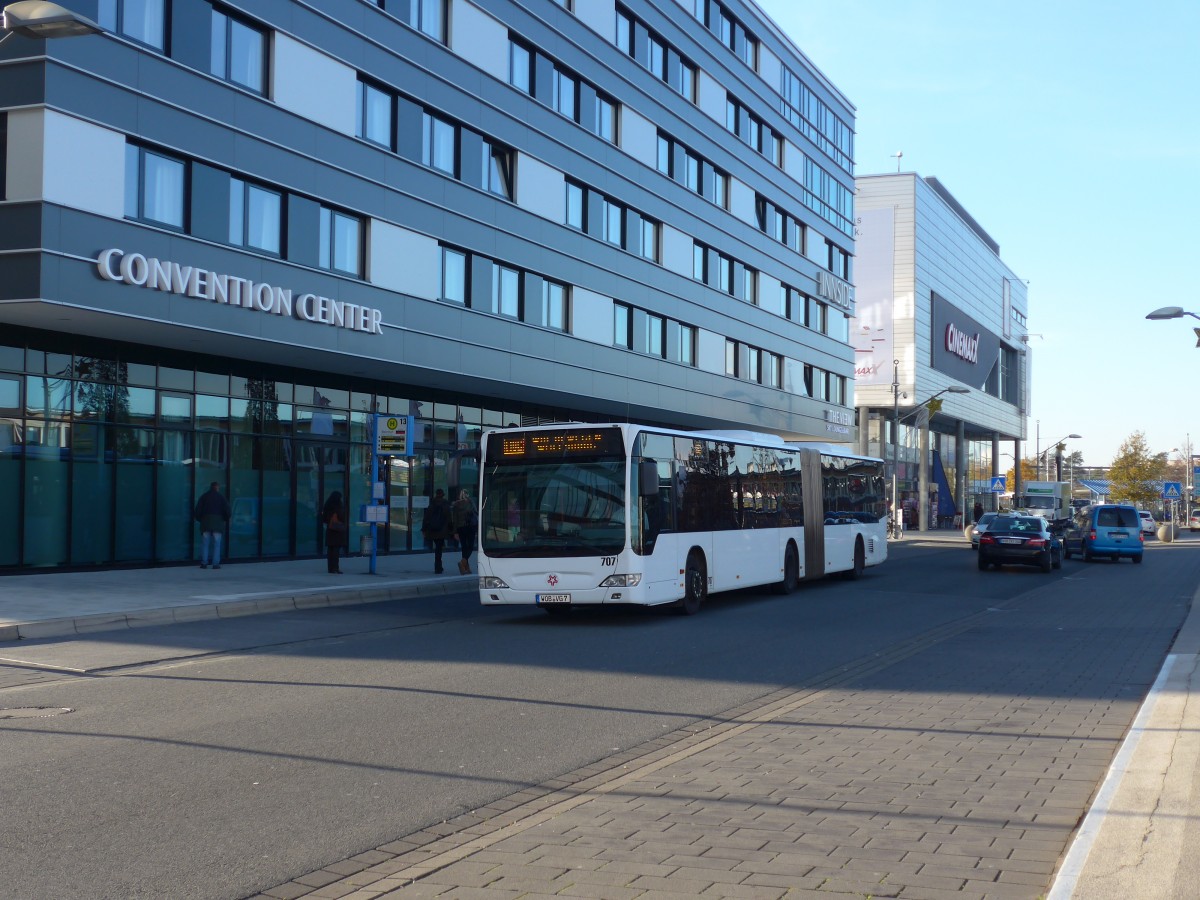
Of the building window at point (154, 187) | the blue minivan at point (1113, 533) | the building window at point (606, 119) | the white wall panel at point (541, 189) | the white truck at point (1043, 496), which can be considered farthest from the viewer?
the white truck at point (1043, 496)

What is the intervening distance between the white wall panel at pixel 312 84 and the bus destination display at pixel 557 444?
11.0 m

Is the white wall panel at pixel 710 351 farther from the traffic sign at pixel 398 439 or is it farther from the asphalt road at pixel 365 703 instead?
the asphalt road at pixel 365 703

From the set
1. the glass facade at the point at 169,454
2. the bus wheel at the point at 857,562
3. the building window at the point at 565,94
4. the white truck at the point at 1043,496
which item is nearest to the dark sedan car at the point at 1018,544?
the bus wheel at the point at 857,562

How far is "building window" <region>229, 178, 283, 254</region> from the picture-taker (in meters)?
23.8

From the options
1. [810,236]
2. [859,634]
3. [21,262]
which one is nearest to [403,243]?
[21,262]

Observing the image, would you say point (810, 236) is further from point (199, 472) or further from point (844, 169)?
point (199, 472)

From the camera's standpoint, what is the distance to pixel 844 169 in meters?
60.8

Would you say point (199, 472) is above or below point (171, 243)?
below

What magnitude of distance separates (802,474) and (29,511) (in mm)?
14363

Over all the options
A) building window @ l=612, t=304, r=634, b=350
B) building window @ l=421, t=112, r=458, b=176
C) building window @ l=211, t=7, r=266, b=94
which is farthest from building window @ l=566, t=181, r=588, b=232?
building window @ l=211, t=7, r=266, b=94

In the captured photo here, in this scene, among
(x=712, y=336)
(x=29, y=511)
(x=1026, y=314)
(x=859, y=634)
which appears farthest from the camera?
(x=1026, y=314)

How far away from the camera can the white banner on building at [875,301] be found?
77438 mm

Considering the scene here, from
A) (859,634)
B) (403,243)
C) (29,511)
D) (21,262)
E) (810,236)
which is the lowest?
(859,634)

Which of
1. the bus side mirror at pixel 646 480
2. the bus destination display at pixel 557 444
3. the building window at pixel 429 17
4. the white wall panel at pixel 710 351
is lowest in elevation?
the bus side mirror at pixel 646 480
